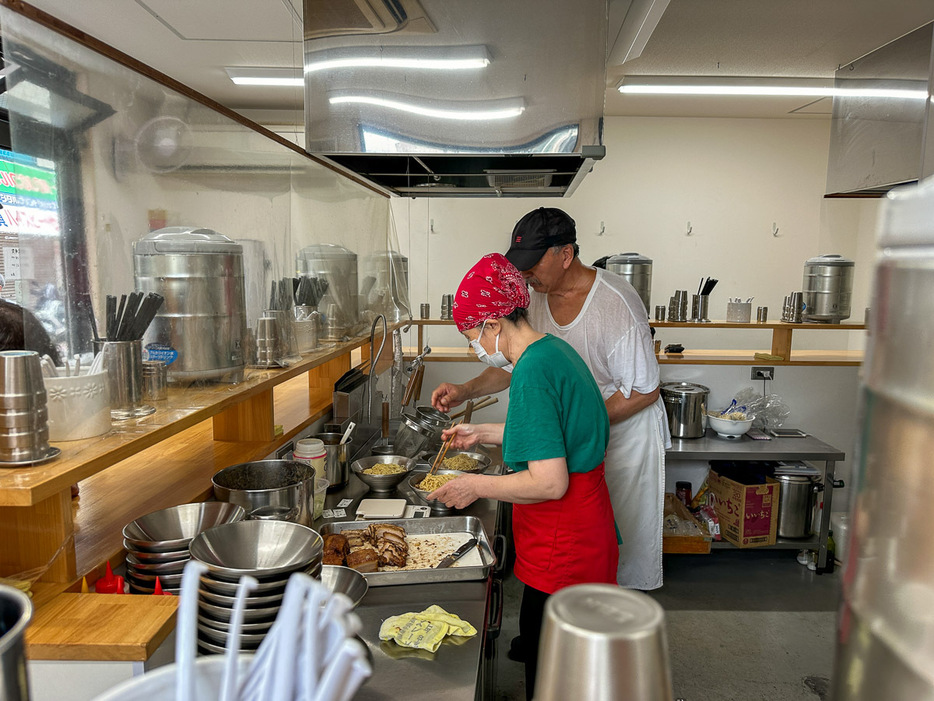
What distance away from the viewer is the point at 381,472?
2.66 m

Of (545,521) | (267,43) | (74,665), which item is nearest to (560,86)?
(545,521)

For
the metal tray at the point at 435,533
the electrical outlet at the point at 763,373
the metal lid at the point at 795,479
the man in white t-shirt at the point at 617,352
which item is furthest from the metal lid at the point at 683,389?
the metal tray at the point at 435,533

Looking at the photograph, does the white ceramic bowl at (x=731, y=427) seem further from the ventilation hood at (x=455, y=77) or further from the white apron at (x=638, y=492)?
the ventilation hood at (x=455, y=77)

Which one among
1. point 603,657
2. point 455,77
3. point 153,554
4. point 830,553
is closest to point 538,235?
point 455,77

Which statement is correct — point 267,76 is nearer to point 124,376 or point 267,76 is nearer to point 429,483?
point 429,483

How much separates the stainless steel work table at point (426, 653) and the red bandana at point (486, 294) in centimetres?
80

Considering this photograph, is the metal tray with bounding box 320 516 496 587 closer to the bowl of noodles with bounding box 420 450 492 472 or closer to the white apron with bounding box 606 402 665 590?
the bowl of noodles with bounding box 420 450 492 472

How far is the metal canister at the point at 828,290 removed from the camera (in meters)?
4.65

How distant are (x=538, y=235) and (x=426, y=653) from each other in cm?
183

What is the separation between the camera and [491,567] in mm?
1907

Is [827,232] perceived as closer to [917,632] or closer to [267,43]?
[267,43]

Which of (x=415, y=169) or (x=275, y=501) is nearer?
(x=275, y=501)

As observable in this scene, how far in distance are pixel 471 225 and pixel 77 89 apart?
A: 590 cm

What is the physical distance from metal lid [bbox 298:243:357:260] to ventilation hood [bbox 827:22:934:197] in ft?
8.91
